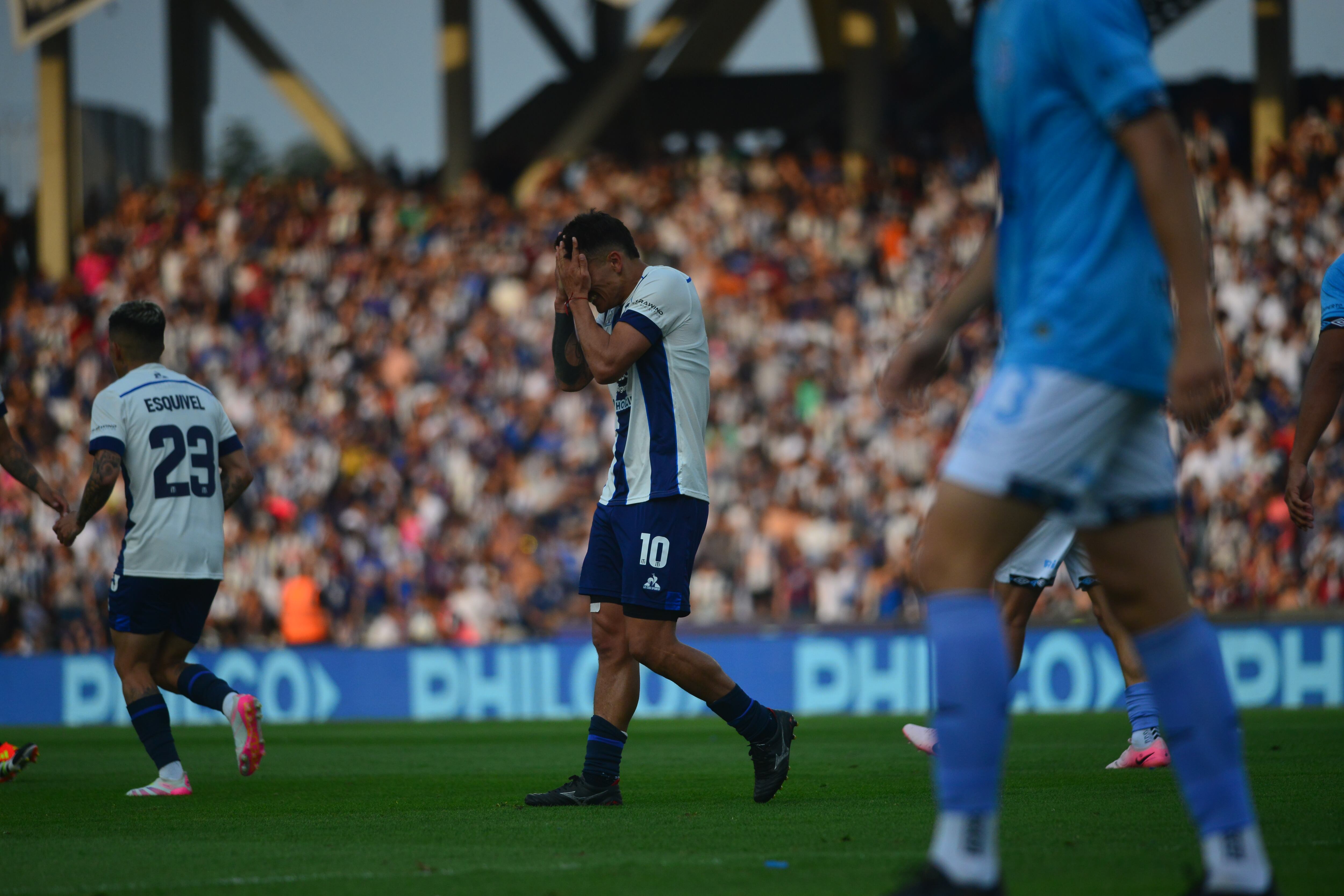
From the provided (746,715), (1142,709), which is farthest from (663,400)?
(1142,709)

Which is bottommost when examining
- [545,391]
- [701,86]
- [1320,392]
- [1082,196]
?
[1320,392]

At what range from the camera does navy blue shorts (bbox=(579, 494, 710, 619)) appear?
6.20 metres

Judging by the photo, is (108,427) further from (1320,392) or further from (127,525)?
(1320,392)

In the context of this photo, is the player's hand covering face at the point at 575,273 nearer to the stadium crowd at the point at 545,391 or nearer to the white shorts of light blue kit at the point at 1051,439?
the white shorts of light blue kit at the point at 1051,439

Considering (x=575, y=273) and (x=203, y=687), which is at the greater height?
(x=575, y=273)

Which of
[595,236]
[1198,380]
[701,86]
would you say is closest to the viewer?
[1198,380]

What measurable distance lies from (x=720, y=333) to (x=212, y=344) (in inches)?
307

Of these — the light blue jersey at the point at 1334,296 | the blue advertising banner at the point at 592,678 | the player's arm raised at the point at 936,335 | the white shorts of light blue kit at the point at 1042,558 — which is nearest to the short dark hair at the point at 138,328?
the white shorts of light blue kit at the point at 1042,558

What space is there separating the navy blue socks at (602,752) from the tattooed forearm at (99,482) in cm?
250

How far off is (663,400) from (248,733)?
7.47ft

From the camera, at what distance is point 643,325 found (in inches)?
246

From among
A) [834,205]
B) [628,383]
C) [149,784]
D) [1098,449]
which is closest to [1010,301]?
[1098,449]

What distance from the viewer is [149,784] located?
811 centimetres

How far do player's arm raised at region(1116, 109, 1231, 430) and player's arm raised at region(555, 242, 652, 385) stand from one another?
300 centimetres
